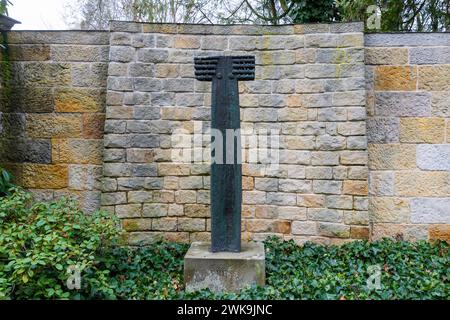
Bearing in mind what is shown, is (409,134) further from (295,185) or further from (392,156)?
(295,185)

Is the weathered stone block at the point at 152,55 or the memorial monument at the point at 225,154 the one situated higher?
the weathered stone block at the point at 152,55

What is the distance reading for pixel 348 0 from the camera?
6055 millimetres

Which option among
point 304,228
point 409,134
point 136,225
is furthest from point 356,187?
point 136,225

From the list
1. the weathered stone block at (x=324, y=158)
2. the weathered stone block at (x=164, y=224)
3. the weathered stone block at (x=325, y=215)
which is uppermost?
the weathered stone block at (x=324, y=158)

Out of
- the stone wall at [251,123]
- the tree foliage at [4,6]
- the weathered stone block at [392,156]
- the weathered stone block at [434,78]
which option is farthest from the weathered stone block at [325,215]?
the tree foliage at [4,6]

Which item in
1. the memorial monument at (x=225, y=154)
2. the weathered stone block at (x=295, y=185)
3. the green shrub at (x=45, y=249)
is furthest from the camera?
the weathered stone block at (x=295, y=185)

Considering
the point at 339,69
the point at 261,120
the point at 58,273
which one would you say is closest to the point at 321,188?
the point at 261,120

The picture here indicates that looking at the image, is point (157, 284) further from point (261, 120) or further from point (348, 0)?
point (348, 0)

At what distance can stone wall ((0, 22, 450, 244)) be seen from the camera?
447cm

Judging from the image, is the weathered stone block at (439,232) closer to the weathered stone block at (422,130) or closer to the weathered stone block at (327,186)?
the weathered stone block at (422,130)

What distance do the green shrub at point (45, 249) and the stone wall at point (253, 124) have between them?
947mm

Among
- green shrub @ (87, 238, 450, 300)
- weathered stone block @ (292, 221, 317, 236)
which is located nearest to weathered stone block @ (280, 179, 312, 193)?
weathered stone block @ (292, 221, 317, 236)

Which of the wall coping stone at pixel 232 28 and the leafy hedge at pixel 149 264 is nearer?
the leafy hedge at pixel 149 264

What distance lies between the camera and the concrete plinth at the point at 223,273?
3232mm
